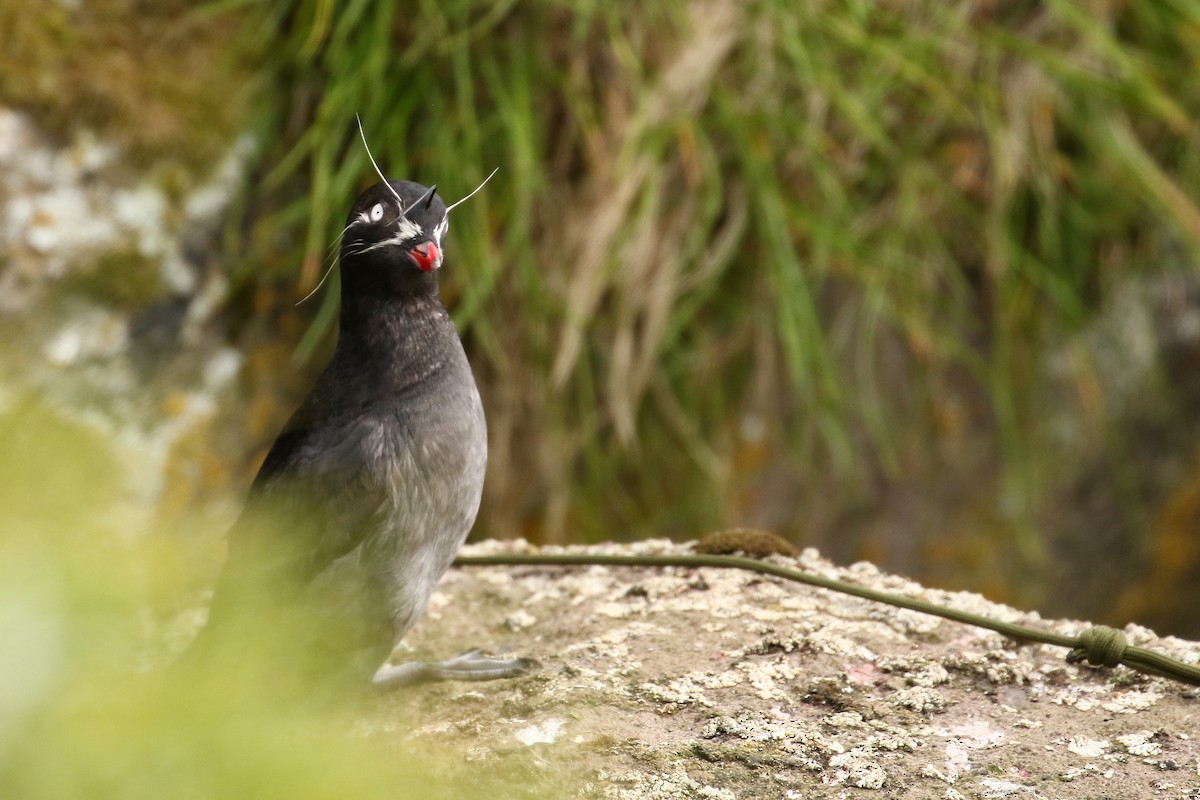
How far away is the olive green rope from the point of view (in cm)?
198

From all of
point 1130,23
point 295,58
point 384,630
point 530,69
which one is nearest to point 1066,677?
point 384,630

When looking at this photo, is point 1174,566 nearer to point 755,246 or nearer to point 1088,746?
point 755,246

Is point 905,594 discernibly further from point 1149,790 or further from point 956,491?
point 956,491

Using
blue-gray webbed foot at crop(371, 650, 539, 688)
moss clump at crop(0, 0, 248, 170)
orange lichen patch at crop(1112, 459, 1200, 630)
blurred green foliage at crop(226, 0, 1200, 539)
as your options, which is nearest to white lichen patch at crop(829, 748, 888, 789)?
blue-gray webbed foot at crop(371, 650, 539, 688)

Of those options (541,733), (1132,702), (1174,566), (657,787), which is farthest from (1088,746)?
(1174,566)

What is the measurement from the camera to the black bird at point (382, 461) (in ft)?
7.15

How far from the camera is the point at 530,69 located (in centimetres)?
373

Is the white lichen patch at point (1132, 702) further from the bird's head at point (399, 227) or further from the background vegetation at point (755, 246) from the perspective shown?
the background vegetation at point (755, 246)

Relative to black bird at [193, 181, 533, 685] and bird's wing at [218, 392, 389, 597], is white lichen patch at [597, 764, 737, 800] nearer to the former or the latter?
black bird at [193, 181, 533, 685]

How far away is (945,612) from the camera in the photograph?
216 cm

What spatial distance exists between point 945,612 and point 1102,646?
258 millimetres

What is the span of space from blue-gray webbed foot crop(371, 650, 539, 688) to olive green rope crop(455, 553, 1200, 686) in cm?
41

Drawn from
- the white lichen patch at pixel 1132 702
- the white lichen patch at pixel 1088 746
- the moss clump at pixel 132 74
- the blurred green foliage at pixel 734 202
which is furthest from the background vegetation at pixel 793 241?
the white lichen patch at pixel 1088 746

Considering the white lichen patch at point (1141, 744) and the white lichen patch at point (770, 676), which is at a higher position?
the white lichen patch at point (1141, 744)
